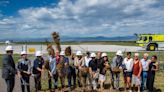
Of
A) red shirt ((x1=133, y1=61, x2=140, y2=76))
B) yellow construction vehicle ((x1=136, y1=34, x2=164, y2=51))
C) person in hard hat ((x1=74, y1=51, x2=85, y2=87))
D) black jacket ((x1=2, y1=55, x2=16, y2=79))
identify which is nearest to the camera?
black jacket ((x1=2, y1=55, x2=16, y2=79))

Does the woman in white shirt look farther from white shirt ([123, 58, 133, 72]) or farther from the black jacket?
the black jacket

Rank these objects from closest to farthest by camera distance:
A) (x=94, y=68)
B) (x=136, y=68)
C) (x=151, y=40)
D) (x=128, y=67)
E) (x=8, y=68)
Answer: (x=8, y=68)
(x=136, y=68)
(x=128, y=67)
(x=94, y=68)
(x=151, y=40)

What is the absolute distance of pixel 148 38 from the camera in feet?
165

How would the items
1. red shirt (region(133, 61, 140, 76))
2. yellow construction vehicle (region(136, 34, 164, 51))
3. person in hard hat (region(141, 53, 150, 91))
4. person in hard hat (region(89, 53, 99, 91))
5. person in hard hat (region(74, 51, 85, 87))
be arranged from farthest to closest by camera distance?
1. yellow construction vehicle (region(136, 34, 164, 51))
2. person in hard hat (region(74, 51, 85, 87))
3. person in hard hat (region(89, 53, 99, 91))
4. person in hard hat (region(141, 53, 150, 91))
5. red shirt (region(133, 61, 140, 76))

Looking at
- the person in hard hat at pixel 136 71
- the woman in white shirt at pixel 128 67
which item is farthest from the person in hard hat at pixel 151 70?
the woman in white shirt at pixel 128 67

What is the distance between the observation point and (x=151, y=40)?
50.2 metres

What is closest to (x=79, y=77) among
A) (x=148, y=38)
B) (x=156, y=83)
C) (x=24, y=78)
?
(x=24, y=78)

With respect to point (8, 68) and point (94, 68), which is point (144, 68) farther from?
point (8, 68)

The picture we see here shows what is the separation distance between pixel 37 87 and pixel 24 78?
132 cm

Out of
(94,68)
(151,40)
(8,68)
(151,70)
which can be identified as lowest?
(151,70)

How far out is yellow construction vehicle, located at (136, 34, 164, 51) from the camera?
49.4m

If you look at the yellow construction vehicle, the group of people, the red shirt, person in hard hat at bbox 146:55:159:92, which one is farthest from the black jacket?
the yellow construction vehicle

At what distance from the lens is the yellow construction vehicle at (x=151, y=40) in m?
49.4

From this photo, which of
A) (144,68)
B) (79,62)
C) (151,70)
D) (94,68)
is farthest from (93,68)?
(151,70)
